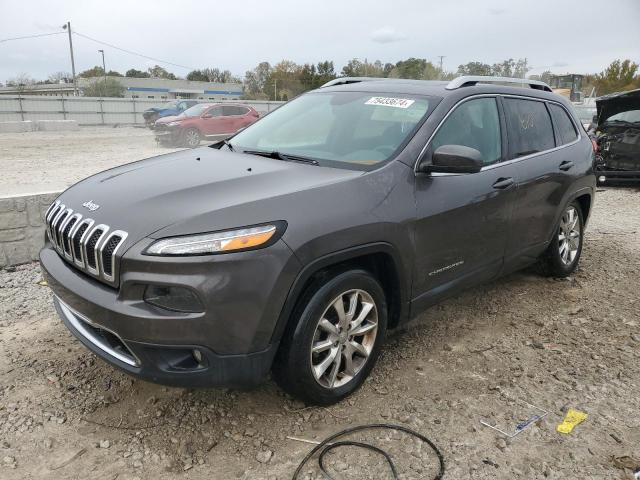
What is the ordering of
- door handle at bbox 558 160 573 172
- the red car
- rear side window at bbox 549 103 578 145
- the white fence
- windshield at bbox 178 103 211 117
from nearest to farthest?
1. door handle at bbox 558 160 573 172
2. rear side window at bbox 549 103 578 145
3. the red car
4. windshield at bbox 178 103 211 117
5. the white fence

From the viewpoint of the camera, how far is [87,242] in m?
2.53

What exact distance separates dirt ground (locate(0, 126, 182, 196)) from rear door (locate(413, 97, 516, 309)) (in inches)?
205

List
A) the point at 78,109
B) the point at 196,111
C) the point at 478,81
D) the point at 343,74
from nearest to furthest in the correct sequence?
the point at 478,81 → the point at 196,111 → the point at 78,109 → the point at 343,74

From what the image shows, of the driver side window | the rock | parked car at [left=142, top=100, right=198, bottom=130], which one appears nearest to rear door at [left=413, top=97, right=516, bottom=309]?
the driver side window

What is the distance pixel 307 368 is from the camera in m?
2.65

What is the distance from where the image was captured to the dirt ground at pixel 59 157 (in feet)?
32.8

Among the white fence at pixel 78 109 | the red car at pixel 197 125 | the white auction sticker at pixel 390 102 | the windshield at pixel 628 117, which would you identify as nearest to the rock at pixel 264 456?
the white auction sticker at pixel 390 102

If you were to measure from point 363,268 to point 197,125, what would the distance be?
1648 centimetres

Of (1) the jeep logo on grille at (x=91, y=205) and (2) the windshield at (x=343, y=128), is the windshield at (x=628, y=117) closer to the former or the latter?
(2) the windshield at (x=343, y=128)

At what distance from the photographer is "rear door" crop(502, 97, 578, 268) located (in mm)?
3967

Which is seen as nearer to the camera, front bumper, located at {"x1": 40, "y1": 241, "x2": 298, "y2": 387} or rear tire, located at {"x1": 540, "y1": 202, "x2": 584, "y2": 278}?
front bumper, located at {"x1": 40, "y1": 241, "x2": 298, "y2": 387}

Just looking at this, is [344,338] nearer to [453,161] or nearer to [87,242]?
[453,161]

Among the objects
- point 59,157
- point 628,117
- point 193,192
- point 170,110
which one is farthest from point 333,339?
point 170,110

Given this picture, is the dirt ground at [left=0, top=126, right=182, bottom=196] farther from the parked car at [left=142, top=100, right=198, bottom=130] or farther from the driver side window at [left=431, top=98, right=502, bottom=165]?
the driver side window at [left=431, top=98, right=502, bottom=165]
